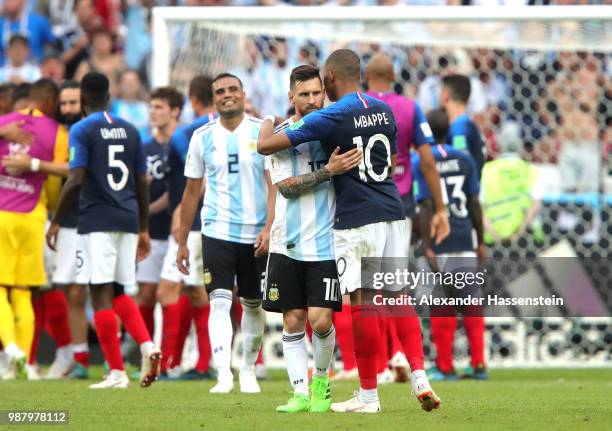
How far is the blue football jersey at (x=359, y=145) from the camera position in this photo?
7.15 m

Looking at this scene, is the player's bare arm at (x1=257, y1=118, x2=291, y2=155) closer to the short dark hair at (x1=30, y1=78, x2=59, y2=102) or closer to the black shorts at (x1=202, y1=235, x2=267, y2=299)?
the black shorts at (x1=202, y1=235, x2=267, y2=299)

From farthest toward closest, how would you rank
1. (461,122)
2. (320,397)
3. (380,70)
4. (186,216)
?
1. (461,122)
2. (380,70)
3. (186,216)
4. (320,397)

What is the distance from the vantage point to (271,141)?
7188 millimetres

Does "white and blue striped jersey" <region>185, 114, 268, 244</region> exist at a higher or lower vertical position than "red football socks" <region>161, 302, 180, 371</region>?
higher

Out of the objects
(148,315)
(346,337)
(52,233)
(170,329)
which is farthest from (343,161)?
(148,315)

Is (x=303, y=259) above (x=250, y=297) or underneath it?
above

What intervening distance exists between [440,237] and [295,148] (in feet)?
6.49

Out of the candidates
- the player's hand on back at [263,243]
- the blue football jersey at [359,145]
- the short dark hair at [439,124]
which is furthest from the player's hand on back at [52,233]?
the short dark hair at [439,124]

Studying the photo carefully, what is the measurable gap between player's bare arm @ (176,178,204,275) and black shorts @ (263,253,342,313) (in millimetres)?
1924

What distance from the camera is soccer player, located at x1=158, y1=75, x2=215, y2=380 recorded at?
36.6 feet

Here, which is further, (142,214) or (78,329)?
(78,329)

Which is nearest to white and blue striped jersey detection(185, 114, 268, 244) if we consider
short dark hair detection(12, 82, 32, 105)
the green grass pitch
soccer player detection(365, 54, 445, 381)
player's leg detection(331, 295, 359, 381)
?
soccer player detection(365, 54, 445, 381)

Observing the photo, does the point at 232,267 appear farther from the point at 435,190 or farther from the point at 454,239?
the point at 454,239

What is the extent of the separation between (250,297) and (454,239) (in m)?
2.60
